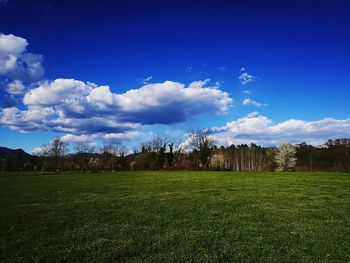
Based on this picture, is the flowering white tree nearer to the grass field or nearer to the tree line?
the tree line

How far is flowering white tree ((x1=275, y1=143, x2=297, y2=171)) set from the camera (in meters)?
113

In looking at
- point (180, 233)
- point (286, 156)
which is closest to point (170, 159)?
point (286, 156)

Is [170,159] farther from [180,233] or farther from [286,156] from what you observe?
[180,233]

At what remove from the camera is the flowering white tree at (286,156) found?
372 ft

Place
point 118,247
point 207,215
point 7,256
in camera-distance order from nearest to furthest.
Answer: point 7,256
point 118,247
point 207,215

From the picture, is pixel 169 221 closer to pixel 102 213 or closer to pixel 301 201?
pixel 102 213

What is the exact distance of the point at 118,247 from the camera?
1045 cm

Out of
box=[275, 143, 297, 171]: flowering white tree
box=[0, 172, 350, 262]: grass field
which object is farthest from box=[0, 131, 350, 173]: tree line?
box=[0, 172, 350, 262]: grass field

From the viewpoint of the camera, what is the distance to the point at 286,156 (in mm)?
→ 114812

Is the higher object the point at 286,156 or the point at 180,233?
the point at 286,156

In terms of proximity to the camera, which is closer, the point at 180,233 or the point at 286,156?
the point at 180,233

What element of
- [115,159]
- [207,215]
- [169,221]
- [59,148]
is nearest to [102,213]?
[169,221]

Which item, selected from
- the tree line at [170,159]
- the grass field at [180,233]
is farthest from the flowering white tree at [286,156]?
the grass field at [180,233]

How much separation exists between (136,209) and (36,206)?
7.20 metres
